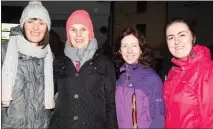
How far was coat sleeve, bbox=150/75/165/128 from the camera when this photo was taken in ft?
8.82

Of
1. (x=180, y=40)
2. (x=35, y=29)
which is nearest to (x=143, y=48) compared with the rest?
(x=180, y=40)

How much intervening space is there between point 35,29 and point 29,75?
17.1 inches

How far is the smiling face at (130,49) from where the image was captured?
9.54 feet

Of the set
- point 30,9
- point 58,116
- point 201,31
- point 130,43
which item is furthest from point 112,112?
point 201,31

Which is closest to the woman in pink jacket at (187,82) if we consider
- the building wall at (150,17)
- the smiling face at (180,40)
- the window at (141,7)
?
the smiling face at (180,40)

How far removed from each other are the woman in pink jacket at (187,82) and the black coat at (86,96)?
21.2 inches

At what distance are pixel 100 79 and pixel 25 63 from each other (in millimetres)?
687

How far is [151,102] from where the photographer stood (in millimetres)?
2715

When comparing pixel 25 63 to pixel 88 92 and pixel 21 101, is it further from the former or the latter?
pixel 88 92

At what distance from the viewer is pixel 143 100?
2.72 m

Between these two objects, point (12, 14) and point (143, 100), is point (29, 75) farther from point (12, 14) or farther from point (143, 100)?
point (12, 14)

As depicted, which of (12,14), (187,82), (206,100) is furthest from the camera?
(12,14)

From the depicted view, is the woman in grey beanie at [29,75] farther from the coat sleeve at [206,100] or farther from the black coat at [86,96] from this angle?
the coat sleeve at [206,100]

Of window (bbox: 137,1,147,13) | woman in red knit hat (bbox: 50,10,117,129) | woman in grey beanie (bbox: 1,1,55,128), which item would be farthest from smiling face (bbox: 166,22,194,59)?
window (bbox: 137,1,147,13)
